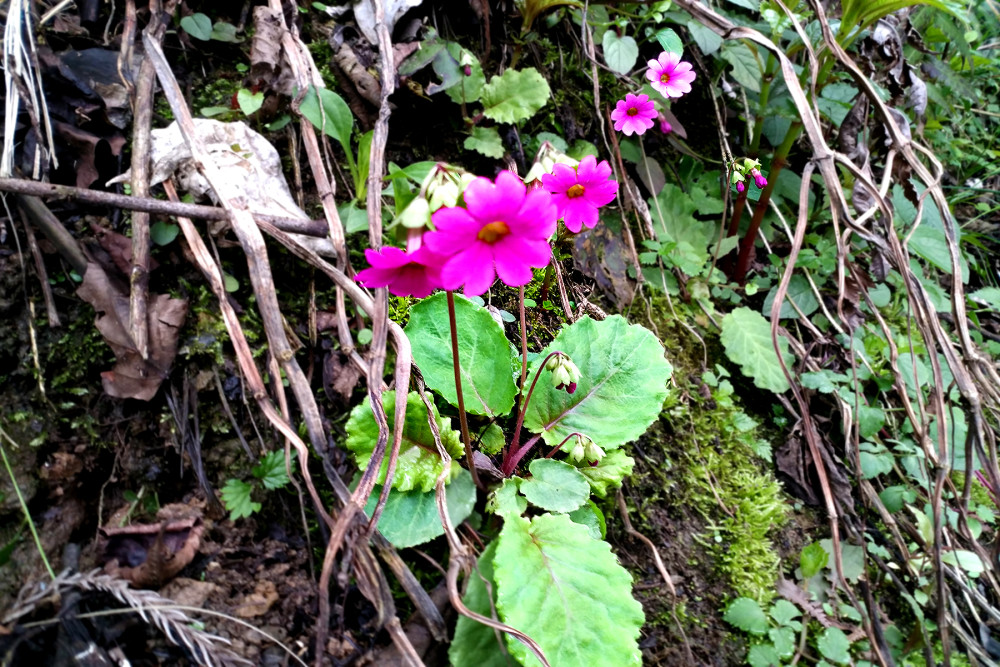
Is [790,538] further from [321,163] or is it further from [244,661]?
[321,163]

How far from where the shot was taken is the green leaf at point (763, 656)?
1703 millimetres

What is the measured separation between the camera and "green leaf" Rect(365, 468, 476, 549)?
144cm

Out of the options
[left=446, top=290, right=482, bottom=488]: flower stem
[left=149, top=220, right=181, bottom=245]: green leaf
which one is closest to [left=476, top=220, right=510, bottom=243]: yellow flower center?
[left=446, top=290, right=482, bottom=488]: flower stem

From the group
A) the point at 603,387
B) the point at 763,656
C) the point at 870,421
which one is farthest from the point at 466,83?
the point at 763,656

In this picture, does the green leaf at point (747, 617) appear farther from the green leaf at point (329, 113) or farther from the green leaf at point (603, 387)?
the green leaf at point (329, 113)

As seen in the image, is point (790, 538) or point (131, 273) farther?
point (790, 538)

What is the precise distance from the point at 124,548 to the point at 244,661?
0.43 meters

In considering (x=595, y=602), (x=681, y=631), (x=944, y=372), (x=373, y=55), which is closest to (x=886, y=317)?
(x=944, y=372)

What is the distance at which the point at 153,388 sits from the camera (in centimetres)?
157

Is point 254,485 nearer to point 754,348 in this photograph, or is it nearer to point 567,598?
point 567,598

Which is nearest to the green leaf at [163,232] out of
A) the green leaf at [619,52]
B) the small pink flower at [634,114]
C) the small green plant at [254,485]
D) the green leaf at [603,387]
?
the small green plant at [254,485]

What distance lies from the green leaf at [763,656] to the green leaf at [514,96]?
195cm

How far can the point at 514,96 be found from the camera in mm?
2229

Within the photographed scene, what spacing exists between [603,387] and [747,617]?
821 millimetres
